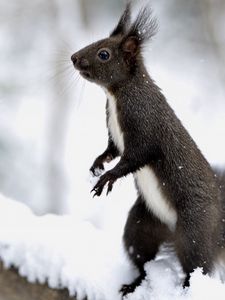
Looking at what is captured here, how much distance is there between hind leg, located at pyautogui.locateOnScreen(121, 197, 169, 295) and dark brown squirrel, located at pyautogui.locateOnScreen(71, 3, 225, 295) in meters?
0.02

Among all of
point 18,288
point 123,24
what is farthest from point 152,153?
point 18,288

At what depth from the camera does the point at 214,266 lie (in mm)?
3826

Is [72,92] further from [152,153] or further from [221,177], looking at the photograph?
[152,153]

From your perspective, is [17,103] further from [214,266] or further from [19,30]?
[214,266]

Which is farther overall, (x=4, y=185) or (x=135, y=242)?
(x=4, y=185)

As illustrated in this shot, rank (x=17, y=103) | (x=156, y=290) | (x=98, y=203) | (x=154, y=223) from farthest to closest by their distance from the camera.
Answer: (x=17, y=103) < (x=98, y=203) < (x=154, y=223) < (x=156, y=290)

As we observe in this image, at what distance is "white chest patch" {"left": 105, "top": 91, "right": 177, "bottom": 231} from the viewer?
3.83 metres

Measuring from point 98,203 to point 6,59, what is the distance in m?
2.29

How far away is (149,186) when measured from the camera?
386cm

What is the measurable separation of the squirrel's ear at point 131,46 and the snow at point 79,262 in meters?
0.88

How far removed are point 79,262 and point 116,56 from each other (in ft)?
3.29

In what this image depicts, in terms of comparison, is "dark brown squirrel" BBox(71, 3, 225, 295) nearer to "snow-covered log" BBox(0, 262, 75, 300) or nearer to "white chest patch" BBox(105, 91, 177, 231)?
"white chest patch" BBox(105, 91, 177, 231)

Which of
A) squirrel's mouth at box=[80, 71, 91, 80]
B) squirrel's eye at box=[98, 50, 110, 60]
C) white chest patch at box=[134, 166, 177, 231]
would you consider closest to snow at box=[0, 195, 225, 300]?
white chest patch at box=[134, 166, 177, 231]

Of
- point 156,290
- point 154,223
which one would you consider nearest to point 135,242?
point 154,223
